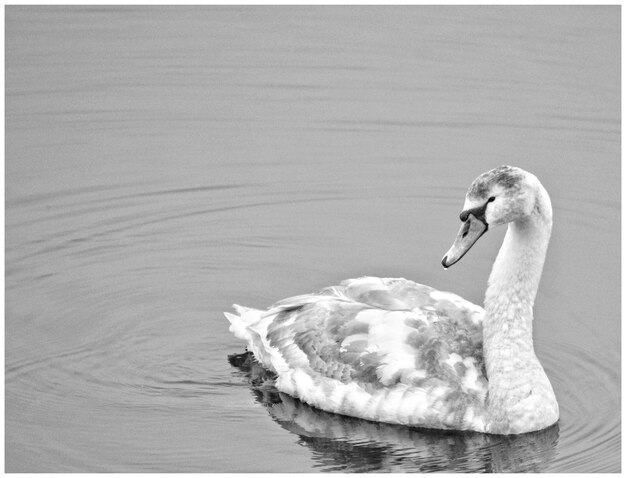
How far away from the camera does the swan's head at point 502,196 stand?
453 inches

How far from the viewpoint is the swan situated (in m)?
11.7

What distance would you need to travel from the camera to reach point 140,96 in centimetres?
1944

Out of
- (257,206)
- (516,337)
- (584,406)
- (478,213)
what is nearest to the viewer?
(478,213)

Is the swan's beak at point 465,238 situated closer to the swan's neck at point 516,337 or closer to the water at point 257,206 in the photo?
the swan's neck at point 516,337

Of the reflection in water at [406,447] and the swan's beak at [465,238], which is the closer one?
the reflection in water at [406,447]

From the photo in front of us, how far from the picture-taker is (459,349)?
12.3 metres

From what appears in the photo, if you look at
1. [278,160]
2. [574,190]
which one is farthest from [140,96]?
[574,190]

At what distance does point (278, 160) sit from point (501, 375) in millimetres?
6497

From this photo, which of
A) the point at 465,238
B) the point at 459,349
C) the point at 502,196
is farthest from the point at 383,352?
the point at 502,196

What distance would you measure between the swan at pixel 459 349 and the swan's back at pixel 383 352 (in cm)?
1

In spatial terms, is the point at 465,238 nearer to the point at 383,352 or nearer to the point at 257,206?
the point at 383,352

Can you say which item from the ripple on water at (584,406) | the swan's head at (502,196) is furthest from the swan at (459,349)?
the ripple on water at (584,406)

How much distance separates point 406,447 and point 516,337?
1.38m

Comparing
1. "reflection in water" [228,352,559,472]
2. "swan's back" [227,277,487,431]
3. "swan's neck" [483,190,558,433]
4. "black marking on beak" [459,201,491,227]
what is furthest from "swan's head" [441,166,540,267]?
"reflection in water" [228,352,559,472]
